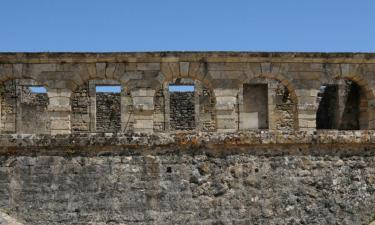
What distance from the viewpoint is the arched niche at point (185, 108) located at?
21.8 m

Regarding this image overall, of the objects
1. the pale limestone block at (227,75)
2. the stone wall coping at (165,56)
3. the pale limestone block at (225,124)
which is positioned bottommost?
the pale limestone block at (225,124)

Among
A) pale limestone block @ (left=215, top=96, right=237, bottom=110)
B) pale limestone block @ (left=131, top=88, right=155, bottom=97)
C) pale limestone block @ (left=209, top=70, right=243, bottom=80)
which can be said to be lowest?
pale limestone block @ (left=215, top=96, right=237, bottom=110)

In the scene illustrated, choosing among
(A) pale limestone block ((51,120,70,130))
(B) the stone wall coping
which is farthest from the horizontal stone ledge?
(B) the stone wall coping

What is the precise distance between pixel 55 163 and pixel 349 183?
3741 millimetres

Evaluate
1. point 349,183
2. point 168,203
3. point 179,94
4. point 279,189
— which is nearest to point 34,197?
point 168,203

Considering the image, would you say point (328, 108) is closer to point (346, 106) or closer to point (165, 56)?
point (346, 106)

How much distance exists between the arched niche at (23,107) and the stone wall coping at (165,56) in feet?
19.7

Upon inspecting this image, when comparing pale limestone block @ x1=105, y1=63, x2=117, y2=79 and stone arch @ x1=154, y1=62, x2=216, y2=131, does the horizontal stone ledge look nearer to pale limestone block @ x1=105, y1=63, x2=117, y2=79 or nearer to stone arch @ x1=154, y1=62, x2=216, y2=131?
pale limestone block @ x1=105, y1=63, x2=117, y2=79

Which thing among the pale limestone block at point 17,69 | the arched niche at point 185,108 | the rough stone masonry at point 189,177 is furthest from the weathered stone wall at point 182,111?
the rough stone masonry at point 189,177

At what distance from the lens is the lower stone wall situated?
7.80 metres

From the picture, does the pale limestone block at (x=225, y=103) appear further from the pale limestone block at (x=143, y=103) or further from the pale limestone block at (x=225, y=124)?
the pale limestone block at (x=143, y=103)

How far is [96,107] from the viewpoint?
22.8 meters

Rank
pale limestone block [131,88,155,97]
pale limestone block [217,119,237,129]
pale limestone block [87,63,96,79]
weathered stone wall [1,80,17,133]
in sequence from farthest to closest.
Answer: weathered stone wall [1,80,17,133] → pale limestone block [131,88,155,97] → pale limestone block [87,63,96,79] → pale limestone block [217,119,237,129]

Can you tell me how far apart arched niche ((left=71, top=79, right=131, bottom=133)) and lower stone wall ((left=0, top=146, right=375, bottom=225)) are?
12.9m
